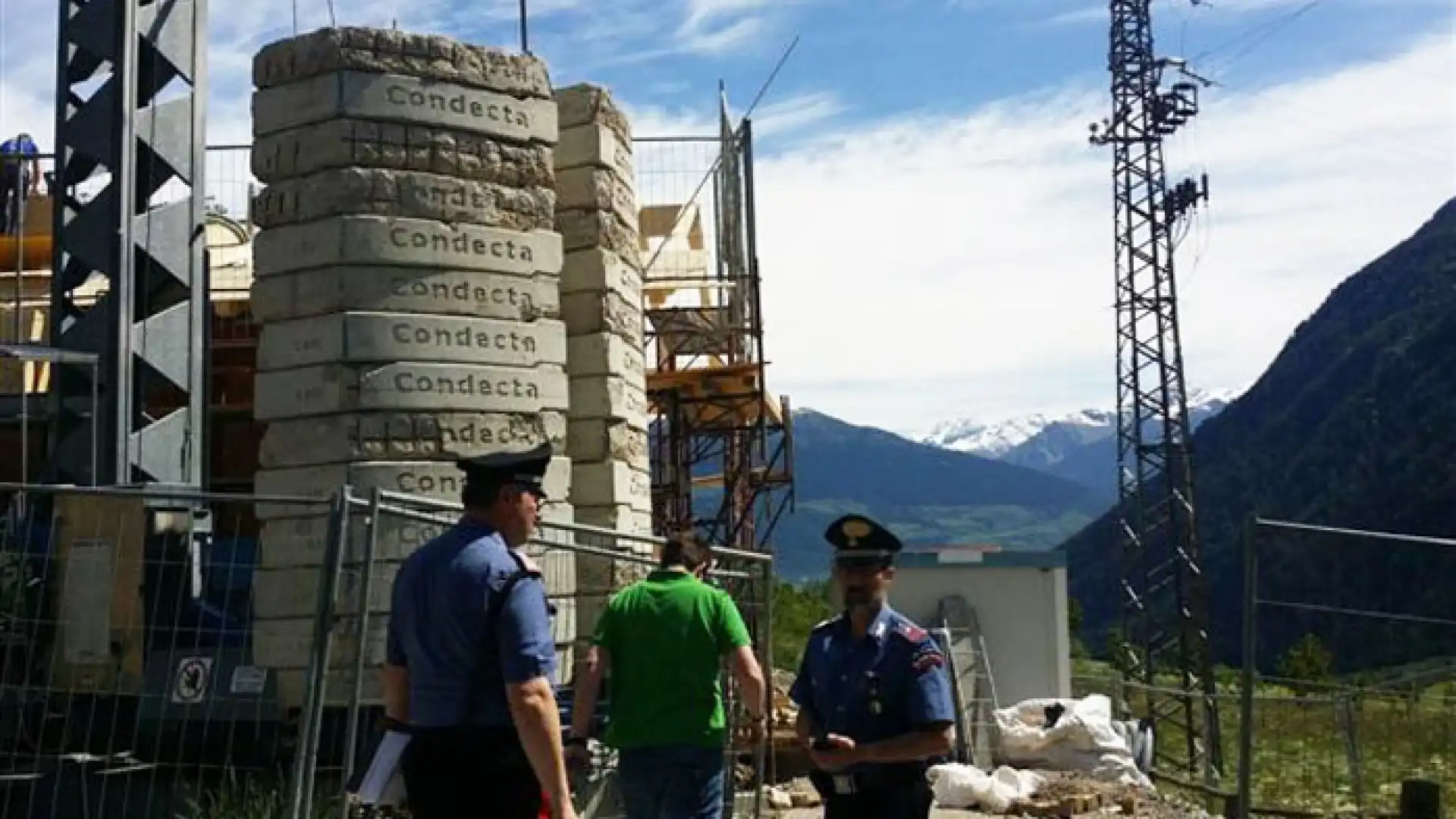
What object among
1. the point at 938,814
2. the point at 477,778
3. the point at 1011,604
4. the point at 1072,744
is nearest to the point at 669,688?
the point at 477,778

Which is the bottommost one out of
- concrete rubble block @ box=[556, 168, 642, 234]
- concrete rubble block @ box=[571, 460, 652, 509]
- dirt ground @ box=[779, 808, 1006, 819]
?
dirt ground @ box=[779, 808, 1006, 819]

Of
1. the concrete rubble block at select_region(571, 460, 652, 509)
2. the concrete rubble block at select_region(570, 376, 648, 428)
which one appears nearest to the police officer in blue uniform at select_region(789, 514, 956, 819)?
the concrete rubble block at select_region(571, 460, 652, 509)

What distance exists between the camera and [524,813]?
15.3 feet

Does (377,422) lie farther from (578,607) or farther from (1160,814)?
(1160,814)

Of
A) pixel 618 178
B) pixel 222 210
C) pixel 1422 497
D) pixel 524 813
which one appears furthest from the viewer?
pixel 1422 497

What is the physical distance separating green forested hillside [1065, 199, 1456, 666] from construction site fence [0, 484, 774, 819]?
115 inches

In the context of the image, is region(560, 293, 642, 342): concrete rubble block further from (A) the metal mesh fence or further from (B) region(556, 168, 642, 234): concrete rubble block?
(A) the metal mesh fence

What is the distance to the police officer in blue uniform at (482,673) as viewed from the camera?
15.0 ft

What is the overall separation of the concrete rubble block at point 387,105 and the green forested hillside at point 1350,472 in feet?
15.1

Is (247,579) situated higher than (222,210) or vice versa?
(222,210)

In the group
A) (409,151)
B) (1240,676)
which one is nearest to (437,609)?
(1240,676)

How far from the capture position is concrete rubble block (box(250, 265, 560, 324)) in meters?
9.17

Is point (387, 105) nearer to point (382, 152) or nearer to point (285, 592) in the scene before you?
point (382, 152)

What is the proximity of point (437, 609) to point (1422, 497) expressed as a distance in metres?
60.5
